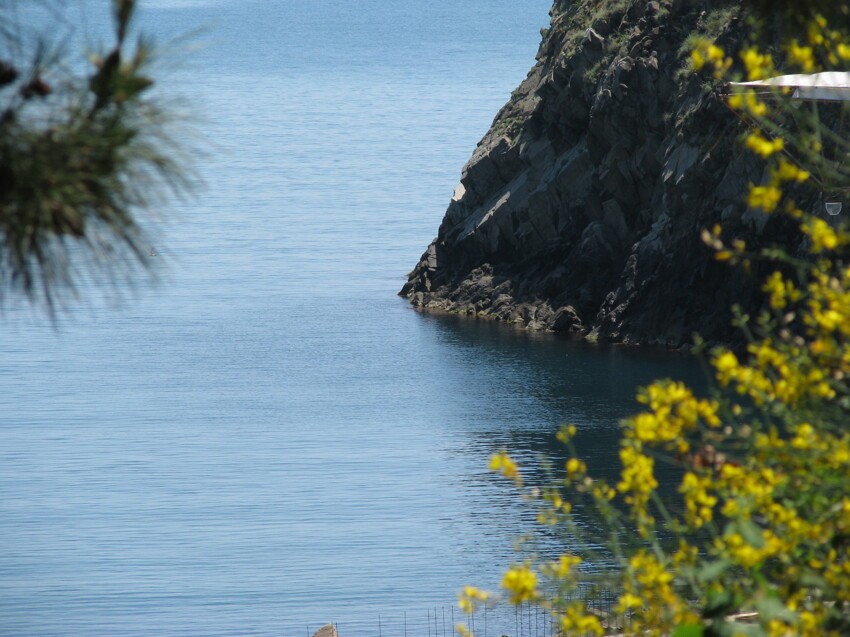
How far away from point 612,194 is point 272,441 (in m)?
18.4

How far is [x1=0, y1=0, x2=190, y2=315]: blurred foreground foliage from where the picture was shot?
5.82 metres

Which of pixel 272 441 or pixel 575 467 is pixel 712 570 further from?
pixel 272 441

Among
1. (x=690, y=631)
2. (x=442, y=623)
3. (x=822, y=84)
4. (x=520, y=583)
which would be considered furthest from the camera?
(x=442, y=623)

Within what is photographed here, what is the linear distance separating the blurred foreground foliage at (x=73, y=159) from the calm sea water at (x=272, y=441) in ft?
0.85

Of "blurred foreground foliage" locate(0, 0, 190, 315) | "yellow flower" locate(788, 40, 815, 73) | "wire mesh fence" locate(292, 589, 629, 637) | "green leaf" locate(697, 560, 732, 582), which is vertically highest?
"wire mesh fence" locate(292, 589, 629, 637)

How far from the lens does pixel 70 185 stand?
5.88 meters

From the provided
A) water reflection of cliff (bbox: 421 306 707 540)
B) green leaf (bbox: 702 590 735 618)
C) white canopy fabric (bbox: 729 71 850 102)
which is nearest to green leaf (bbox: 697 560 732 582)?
green leaf (bbox: 702 590 735 618)

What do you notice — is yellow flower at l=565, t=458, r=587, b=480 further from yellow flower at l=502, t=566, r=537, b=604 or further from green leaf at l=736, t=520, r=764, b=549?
green leaf at l=736, t=520, r=764, b=549

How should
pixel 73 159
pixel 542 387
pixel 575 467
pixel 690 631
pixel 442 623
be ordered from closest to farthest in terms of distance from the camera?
pixel 73 159 → pixel 690 631 → pixel 575 467 → pixel 442 623 → pixel 542 387

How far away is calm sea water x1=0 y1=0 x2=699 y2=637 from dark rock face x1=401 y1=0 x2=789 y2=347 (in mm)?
2155

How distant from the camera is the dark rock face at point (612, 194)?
5791cm

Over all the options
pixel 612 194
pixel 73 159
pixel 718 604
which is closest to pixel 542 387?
pixel 612 194

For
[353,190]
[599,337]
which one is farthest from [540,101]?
[353,190]

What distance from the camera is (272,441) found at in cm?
5622
